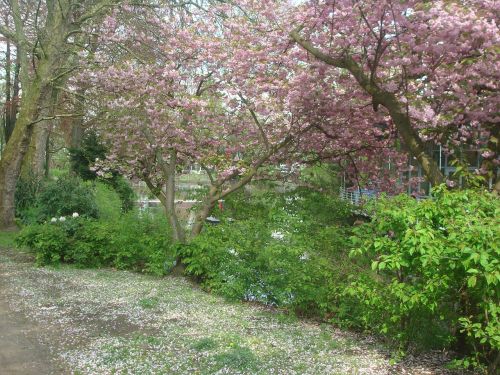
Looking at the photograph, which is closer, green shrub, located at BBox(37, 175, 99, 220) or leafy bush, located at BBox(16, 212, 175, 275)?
leafy bush, located at BBox(16, 212, 175, 275)

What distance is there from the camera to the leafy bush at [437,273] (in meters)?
3.29

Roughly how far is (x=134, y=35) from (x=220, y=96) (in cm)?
337

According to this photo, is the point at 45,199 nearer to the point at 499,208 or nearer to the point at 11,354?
the point at 11,354

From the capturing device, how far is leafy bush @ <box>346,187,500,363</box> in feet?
10.8

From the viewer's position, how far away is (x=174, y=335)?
491 cm

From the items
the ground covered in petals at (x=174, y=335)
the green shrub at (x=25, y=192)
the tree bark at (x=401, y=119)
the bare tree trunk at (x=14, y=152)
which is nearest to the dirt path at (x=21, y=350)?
the ground covered in petals at (x=174, y=335)

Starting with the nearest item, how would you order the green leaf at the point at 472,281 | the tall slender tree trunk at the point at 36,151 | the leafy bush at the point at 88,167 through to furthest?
the green leaf at the point at 472,281 < the tall slender tree trunk at the point at 36,151 < the leafy bush at the point at 88,167

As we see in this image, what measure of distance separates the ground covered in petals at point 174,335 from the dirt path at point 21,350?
0.24ft

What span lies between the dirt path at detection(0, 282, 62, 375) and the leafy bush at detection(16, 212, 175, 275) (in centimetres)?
292

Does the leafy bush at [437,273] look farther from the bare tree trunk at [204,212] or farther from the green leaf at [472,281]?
the bare tree trunk at [204,212]

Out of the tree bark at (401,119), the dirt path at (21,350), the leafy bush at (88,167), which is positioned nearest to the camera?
the dirt path at (21,350)

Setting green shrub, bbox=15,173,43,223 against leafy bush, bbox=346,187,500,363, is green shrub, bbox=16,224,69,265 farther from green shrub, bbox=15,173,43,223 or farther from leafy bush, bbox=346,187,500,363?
leafy bush, bbox=346,187,500,363

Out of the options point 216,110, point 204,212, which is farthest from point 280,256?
point 216,110

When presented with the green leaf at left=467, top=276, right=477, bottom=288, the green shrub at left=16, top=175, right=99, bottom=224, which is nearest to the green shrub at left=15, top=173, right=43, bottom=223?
the green shrub at left=16, top=175, right=99, bottom=224
